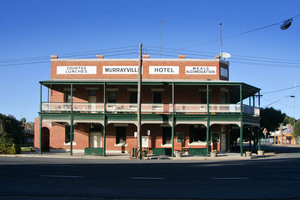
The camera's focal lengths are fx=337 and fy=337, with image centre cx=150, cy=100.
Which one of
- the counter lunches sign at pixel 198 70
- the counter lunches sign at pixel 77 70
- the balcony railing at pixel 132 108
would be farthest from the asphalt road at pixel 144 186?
the counter lunches sign at pixel 77 70

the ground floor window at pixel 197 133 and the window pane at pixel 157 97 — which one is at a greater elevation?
the window pane at pixel 157 97

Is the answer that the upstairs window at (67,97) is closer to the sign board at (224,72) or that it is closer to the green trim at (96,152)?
the green trim at (96,152)

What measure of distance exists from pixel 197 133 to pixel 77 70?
44.9 feet

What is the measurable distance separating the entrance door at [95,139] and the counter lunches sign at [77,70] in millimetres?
6275

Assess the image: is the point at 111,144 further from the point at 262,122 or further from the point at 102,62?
the point at 262,122

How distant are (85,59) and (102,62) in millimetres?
1799

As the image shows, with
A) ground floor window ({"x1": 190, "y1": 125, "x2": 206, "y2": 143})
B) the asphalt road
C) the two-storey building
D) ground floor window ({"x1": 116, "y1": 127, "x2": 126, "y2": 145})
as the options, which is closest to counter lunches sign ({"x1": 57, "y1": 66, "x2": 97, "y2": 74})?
the two-storey building

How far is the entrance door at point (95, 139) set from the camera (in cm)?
3362

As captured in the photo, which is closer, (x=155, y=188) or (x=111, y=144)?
(x=155, y=188)

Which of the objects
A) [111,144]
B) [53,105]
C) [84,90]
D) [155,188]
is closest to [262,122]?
[111,144]

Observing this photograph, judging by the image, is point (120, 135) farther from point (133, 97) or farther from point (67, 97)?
point (67, 97)

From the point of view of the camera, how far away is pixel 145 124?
33.0 metres

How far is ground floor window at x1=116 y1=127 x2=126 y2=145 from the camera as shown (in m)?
33.4

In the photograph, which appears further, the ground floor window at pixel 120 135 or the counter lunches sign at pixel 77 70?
the counter lunches sign at pixel 77 70
